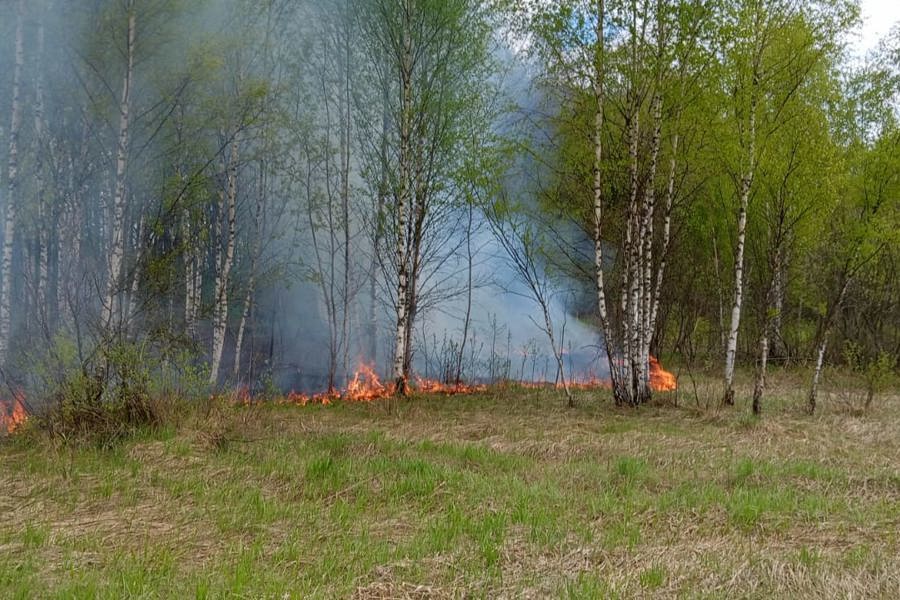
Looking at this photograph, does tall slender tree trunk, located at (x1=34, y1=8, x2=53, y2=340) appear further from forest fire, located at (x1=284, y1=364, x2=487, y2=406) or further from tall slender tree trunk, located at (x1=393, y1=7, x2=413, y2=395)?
tall slender tree trunk, located at (x1=393, y1=7, x2=413, y2=395)

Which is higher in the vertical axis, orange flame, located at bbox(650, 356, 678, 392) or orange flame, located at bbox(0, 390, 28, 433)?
orange flame, located at bbox(650, 356, 678, 392)

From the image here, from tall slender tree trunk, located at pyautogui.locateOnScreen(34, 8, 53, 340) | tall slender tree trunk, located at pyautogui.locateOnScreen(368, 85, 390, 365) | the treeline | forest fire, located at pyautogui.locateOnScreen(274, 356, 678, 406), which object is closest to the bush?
the treeline

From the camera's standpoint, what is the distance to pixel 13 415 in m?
7.94

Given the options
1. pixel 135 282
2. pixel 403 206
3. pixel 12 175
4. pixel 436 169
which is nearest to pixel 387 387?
pixel 403 206

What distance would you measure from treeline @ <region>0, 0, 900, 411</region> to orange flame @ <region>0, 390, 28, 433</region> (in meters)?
0.45

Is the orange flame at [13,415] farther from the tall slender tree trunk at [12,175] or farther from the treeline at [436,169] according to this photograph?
the tall slender tree trunk at [12,175]

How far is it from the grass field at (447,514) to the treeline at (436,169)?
228 cm

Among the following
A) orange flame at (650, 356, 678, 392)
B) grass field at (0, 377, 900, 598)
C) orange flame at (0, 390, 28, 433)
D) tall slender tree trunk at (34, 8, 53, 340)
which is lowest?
grass field at (0, 377, 900, 598)

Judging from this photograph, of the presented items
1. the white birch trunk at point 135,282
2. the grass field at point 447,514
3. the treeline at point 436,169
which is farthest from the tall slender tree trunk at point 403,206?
the white birch trunk at point 135,282

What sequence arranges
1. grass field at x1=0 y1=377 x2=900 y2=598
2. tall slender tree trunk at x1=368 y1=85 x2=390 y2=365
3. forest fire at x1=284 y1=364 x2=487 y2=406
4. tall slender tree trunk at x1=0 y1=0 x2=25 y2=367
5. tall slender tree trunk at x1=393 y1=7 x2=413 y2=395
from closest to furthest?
grass field at x1=0 y1=377 x2=900 y2=598 < tall slender tree trunk at x1=0 y1=0 x2=25 y2=367 < forest fire at x1=284 y1=364 x2=487 y2=406 < tall slender tree trunk at x1=393 y1=7 x2=413 y2=395 < tall slender tree trunk at x1=368 y1=85 x2=390 y2=365

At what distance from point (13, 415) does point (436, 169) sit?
30.5 ft

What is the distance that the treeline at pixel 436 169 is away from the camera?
10156mm

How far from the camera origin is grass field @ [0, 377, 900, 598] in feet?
10.5

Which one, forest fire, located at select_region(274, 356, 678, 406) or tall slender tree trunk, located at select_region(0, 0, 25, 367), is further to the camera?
forest fire, located at select_region(274, 356, 678, 406)
